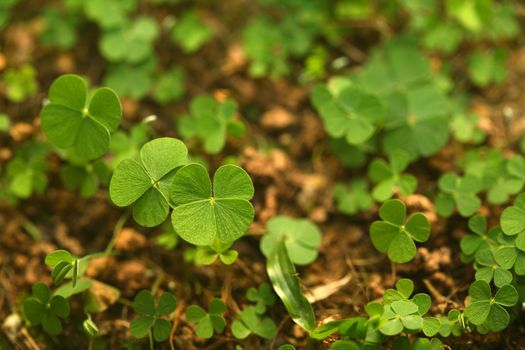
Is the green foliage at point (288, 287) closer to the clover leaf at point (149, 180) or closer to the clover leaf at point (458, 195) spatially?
the clover leaf at point (149, 180)

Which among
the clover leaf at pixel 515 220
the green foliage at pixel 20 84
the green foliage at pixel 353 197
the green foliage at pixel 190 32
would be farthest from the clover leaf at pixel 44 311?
the clover leaf at pixel 515 220

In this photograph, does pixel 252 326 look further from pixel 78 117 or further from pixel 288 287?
pixel 78 117

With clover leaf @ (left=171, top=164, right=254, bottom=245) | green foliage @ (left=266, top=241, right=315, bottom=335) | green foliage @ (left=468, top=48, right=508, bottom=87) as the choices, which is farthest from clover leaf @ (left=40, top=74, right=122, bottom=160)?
green foliage @ (left=468, top=48, right=508, bottom=87)

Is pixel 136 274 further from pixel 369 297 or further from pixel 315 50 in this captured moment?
pixel 315 50

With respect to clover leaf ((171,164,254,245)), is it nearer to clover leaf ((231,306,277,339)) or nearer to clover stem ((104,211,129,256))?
clover leaf ((231,306,277,339))

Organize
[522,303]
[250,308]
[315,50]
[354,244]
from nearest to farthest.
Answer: [522,303] < [250,308] < [354,244] < [315,50]

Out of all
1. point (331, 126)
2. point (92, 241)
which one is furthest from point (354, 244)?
point (92, 241)
